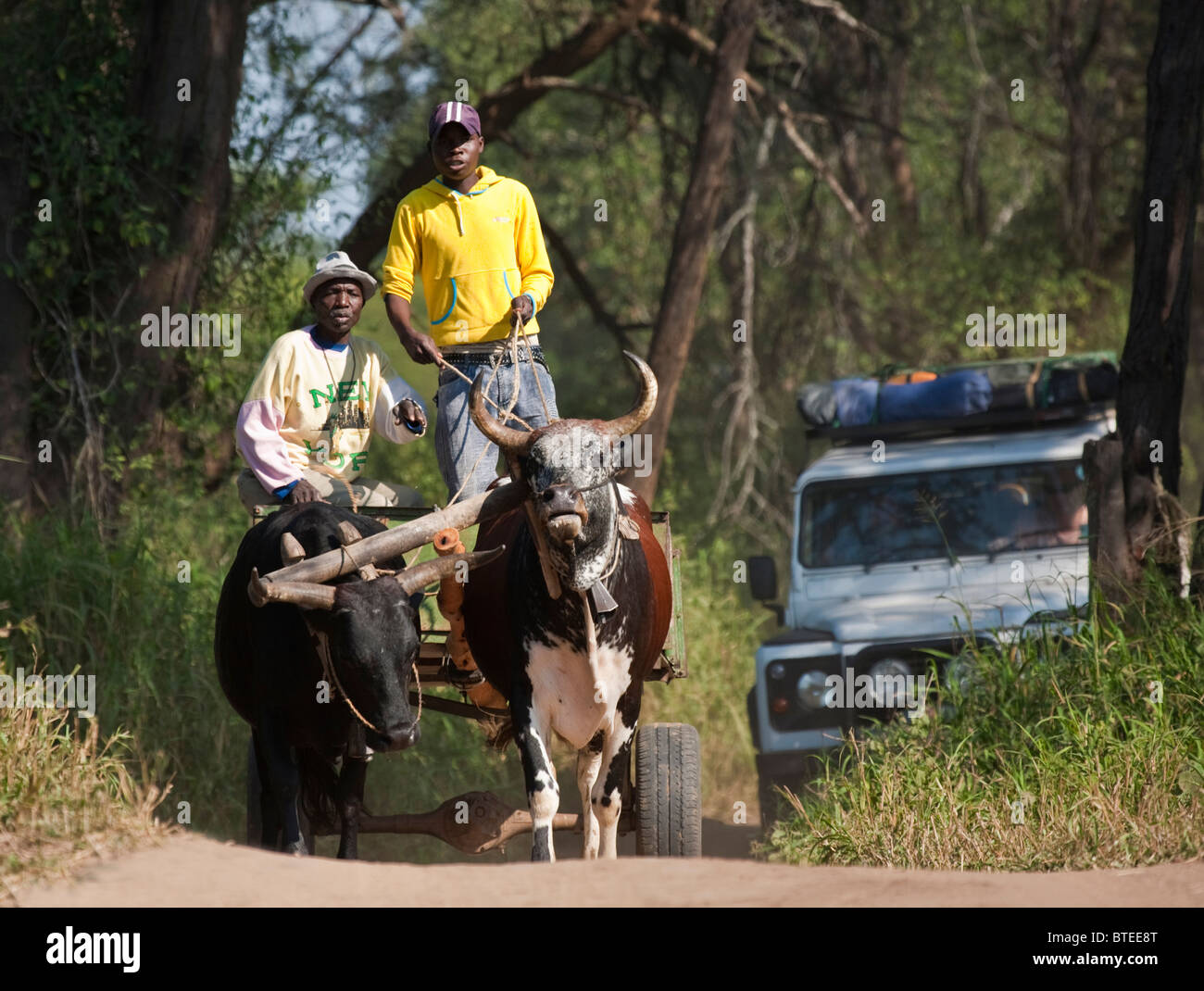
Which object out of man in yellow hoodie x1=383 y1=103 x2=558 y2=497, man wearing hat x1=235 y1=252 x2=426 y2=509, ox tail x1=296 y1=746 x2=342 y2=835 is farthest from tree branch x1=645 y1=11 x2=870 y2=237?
ox tail x1=296 y1=746 x2=342 y2=835

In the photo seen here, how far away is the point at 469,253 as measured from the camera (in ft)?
22.6

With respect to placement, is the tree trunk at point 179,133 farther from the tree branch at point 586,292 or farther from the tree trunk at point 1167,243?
the tree trunk at point 1167,243

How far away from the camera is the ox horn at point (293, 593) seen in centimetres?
540

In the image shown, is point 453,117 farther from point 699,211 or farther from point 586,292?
point 586,292

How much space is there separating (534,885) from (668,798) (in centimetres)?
194

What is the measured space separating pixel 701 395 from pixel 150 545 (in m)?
9.43

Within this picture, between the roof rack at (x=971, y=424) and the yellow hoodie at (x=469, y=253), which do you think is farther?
the roof rack at (x=971, y=424)

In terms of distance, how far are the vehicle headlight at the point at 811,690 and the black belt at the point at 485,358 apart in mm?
2727

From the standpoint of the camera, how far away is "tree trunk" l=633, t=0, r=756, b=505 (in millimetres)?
12336

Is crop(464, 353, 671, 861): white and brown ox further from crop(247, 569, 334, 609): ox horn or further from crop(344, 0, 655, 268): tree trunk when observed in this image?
crop(344, 0, 655, 268): tree trunk

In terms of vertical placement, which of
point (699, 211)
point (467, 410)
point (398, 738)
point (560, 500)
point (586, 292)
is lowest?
point (398, 738)

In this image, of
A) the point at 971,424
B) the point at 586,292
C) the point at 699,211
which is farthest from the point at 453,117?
the point at 586,292

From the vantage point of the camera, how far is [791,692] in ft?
28.6

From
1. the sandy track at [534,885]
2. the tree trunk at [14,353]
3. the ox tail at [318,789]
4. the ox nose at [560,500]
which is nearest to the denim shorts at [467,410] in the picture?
the ox tail at [318,789]
